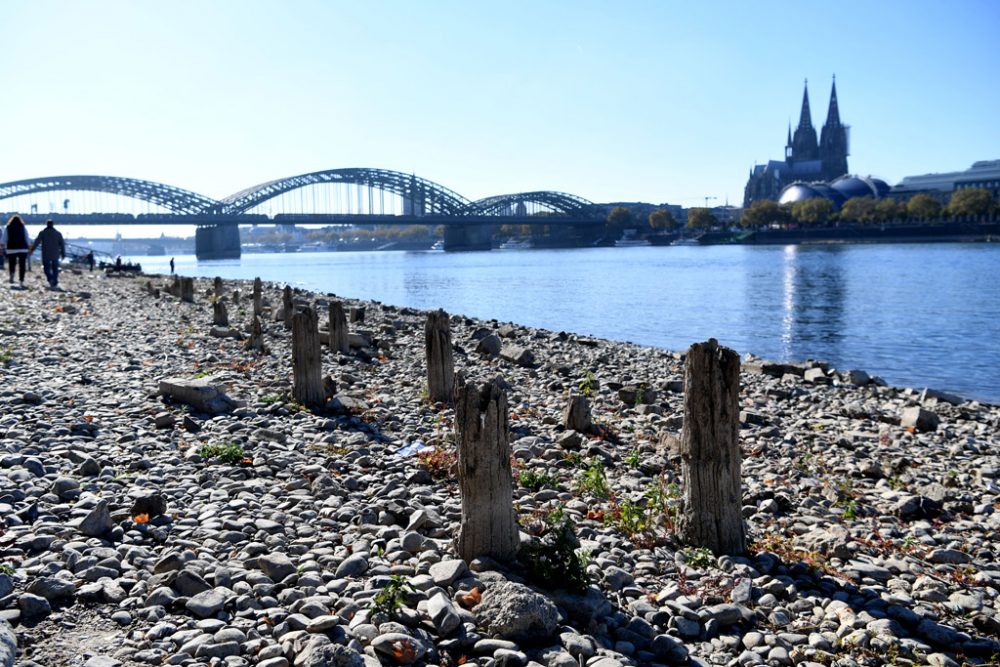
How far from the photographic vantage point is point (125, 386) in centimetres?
1033

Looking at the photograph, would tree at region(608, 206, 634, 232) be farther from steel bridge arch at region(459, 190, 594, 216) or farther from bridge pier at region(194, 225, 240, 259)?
bridge pier at region(194, 225, 240, 259)

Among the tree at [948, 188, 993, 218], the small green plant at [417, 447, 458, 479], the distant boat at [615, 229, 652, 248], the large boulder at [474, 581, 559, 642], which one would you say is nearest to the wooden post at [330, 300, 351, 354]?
the small green plant at [417, 447, 458, 479]

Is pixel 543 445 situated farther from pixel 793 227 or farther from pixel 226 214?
pixel 793 227

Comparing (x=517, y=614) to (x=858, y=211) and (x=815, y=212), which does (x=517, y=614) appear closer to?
(x=815, y=212)

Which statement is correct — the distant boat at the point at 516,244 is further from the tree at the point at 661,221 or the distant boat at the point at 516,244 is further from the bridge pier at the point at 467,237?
the tree at the point at 661,221

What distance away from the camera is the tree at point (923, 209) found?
479ft

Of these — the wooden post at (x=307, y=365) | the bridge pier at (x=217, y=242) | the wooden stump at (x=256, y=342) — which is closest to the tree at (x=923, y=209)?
the bridge pier at (x=217, y=242)

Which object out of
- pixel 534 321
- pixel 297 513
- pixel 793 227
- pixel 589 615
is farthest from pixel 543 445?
pixel 793 227

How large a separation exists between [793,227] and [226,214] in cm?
10613

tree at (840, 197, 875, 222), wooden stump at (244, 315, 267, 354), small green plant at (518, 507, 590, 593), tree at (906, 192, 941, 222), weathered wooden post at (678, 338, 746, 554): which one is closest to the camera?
small green plant at (518, 507, 590, 593)

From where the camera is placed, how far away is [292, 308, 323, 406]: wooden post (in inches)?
389

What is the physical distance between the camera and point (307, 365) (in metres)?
9.95

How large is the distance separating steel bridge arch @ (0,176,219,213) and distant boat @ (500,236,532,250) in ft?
206

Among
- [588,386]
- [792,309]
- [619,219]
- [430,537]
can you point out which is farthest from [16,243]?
[619,219]
